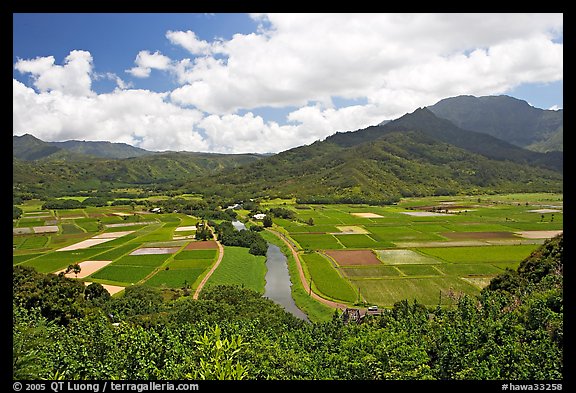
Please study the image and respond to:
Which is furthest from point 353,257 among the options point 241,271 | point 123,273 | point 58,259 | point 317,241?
point 58,259

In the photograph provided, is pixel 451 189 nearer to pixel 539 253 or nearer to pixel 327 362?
pixel 539 253

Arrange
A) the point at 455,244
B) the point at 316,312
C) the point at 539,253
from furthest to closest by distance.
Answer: the point at 455,244 → the point at 316,312 → the point at 539,253

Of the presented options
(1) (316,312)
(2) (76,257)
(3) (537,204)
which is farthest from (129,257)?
(3) (537,204)

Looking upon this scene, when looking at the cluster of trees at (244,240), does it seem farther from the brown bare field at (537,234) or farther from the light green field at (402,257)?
the brown bare field at (537,234)

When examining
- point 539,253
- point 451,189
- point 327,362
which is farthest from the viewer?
point 451,189

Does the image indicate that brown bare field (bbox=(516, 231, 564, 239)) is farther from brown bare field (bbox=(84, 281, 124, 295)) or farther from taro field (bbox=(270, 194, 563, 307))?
brown bare field (bbox=(84, 281, 124, 295))
